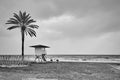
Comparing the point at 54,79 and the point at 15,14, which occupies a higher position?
the point at 15,14

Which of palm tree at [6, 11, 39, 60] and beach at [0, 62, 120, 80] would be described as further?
palm tree at [6, 11, 39, 60]

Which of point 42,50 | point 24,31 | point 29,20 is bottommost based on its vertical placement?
point 42,50

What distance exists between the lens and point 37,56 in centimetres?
3778

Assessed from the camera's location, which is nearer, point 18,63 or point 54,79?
point 54,79

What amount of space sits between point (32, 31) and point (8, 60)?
1354cm

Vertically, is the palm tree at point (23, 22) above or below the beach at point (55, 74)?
above

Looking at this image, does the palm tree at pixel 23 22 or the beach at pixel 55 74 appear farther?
the palm tree at pixel 23 22

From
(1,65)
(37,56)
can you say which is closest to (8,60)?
(1,65)

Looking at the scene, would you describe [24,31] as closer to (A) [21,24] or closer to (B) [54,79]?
(A) [21,24]

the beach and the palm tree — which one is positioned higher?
the palm tree

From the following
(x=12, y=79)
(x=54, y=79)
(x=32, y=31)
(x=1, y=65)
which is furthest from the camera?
(x=32, y=31)

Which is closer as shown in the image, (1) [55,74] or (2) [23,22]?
(1) [55,74]

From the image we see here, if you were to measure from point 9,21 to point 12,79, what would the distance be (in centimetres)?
2614

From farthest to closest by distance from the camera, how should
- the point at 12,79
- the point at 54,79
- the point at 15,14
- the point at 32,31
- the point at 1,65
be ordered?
the point at 32,31, the point at 15,14, the point at 1,65, the point at 54,79, the point at 12,79
